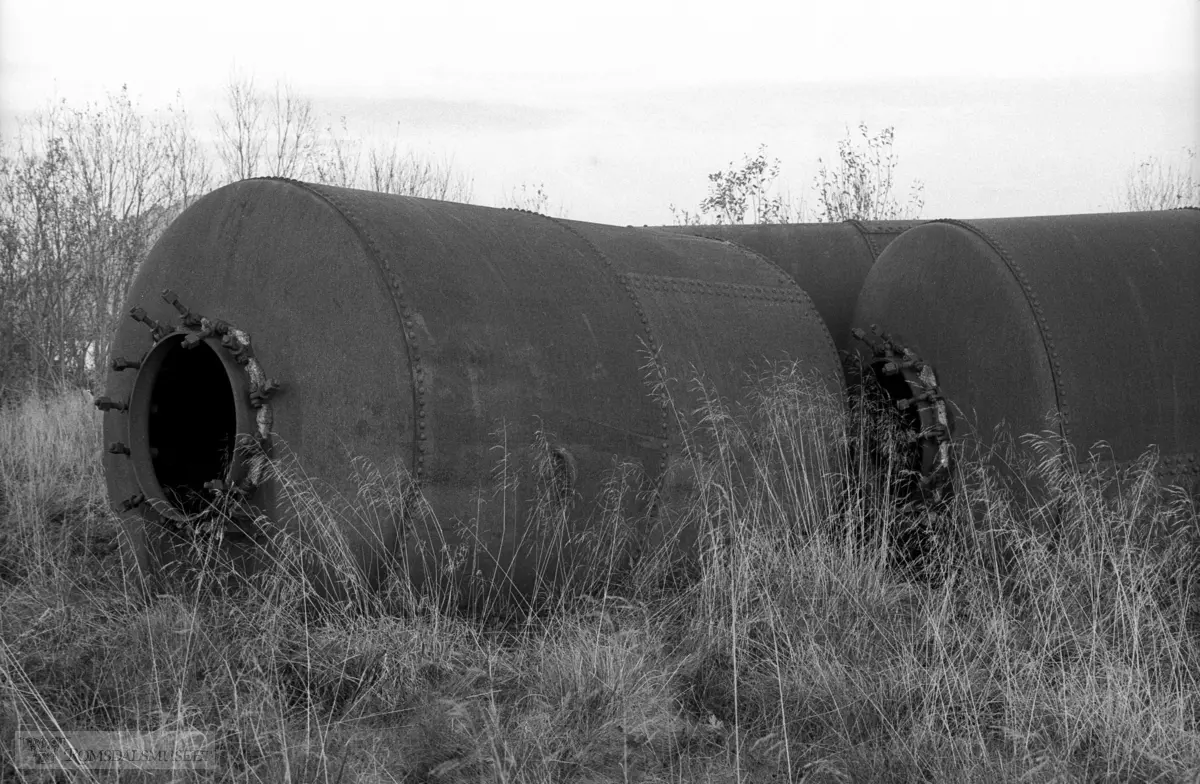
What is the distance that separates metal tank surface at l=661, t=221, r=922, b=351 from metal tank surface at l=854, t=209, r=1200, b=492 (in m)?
1.03

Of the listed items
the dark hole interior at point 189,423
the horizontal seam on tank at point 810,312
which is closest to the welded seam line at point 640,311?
the horizontal seam on tank at point 810,312

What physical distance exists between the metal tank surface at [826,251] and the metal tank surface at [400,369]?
67.1 inches

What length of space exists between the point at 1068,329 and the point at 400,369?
3.05 m

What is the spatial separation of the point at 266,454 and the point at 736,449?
2.02 m

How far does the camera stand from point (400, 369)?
4.12 m

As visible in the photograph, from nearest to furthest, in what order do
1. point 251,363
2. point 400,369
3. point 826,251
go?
1. point 400,369
2. point 251,363
3. point 826,251

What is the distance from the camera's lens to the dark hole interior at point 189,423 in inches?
197

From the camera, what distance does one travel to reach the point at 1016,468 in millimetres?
5242

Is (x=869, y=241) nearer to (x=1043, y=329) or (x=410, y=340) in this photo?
(x=1043, y=329)

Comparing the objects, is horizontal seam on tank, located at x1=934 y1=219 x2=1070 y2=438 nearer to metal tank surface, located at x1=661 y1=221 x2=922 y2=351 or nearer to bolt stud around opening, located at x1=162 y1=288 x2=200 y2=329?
metal tank surface, located at x1=661 y1=221 x2=922 y2=351

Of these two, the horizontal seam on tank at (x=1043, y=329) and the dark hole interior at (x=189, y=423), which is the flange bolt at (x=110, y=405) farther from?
the horizontal seam on tank at (x=1043, y=329)

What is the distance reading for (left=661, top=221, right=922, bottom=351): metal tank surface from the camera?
687 cm

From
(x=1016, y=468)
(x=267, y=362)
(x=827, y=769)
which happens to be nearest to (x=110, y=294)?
(x=267, y=362)

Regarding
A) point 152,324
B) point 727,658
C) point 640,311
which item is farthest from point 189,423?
point 727,658
